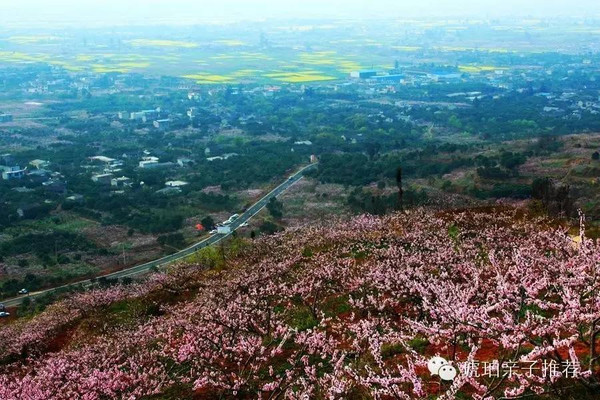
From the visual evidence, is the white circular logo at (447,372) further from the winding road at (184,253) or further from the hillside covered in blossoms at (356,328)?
the winding road at (184,253)

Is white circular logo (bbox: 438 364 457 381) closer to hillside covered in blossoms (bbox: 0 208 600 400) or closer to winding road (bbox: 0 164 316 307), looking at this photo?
hillside covered in blossoms (bbox: 0 208 600 400)

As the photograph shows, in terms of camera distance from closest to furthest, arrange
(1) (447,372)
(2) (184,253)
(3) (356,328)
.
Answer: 1. (1) (447,372)
2. (3) (356,328)
3. (2) (184,253)

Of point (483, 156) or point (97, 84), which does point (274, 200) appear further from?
point (97, 84)

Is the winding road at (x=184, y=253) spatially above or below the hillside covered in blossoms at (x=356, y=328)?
below

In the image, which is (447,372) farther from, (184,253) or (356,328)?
(184,253)

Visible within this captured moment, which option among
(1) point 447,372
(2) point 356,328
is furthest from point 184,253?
(1) point 447,372

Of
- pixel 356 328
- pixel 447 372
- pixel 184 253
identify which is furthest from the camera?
pixel 184 253

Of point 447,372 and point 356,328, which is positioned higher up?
point 447,372

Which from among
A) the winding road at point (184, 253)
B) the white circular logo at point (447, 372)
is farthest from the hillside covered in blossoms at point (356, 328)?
the winding road at point (184, 253)
